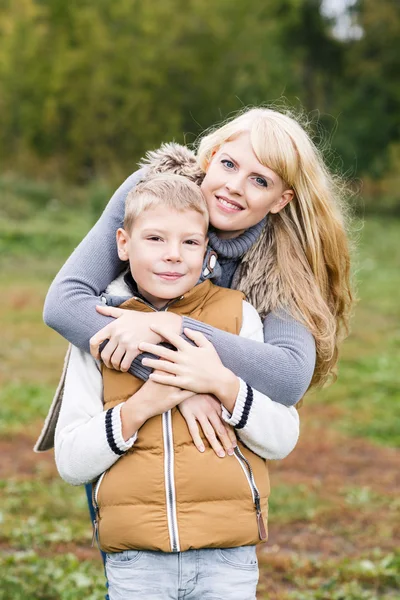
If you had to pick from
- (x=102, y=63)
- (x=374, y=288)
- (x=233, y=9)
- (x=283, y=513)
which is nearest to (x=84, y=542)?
(x=283, y=513)

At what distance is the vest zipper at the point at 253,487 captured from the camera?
2.36 m

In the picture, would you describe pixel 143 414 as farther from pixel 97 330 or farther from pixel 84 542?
pixel 84 542

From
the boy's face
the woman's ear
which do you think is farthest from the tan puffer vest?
the woman's ear

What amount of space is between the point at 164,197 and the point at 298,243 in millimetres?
538

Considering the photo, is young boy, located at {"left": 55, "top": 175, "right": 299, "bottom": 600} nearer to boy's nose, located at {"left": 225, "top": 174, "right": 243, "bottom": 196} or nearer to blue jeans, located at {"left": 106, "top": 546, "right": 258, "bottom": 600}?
blue jeans, located at {"left": 106, "top": 546, "right": 258, "bottom": 600}

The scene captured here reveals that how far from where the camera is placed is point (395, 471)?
632cm

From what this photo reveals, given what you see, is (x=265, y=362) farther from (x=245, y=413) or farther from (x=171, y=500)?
(x=171, y=500)

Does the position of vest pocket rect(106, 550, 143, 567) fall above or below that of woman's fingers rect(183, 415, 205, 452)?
below

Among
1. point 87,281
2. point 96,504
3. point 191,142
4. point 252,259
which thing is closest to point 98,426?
point 96,504

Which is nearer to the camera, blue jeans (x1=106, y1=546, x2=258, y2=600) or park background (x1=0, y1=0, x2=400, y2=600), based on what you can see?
blue jeans (x1=106, y1=546, x2=258, y2=600)

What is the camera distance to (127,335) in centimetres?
236

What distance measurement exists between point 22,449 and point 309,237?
14.5 ft

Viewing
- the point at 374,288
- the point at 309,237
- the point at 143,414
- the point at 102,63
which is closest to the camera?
the point at 143,414

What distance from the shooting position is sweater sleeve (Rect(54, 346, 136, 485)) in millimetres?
2273
